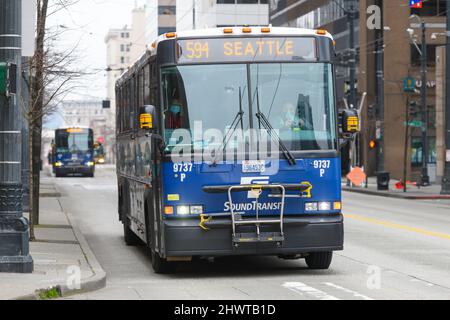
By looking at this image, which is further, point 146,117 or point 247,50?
point 247,50

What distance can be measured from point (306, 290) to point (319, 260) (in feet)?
7.93

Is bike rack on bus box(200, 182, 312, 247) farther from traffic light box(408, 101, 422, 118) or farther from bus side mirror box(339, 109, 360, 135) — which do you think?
traffic light box(408, 101, 422, 118)

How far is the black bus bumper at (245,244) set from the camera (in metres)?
13.8

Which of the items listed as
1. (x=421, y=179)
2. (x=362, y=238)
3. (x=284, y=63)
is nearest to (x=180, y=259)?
(x=284, y=63)

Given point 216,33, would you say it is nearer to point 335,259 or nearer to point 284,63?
point 284,63

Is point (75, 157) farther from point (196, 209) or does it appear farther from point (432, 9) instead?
point (196, 209)

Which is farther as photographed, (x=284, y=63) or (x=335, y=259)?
(x=335, y=259)

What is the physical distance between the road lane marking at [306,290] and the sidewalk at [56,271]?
95.4 inches

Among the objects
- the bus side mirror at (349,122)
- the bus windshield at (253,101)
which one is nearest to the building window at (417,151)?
the bus side mirror at (349,122)

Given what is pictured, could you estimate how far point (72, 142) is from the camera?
236 feet

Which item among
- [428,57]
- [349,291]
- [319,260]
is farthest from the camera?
[428,57]

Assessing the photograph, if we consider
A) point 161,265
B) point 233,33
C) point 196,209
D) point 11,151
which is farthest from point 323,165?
point 11,151
